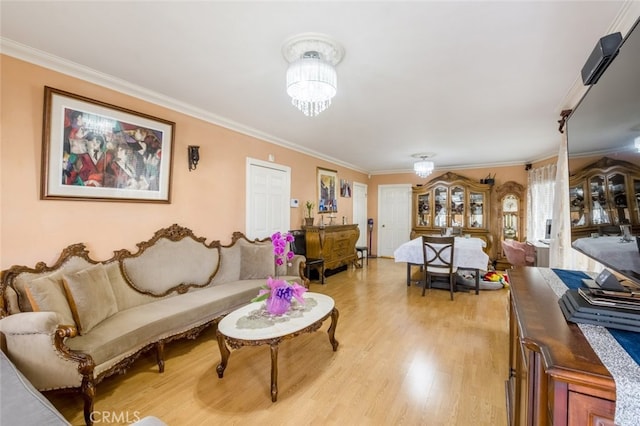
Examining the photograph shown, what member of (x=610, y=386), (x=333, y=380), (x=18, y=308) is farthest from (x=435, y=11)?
(x=18, y=308)

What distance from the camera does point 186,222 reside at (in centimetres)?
324

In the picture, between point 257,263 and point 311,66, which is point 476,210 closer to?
point 257,263

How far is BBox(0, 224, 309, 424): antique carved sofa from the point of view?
1683mm

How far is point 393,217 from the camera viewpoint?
781 centimetres

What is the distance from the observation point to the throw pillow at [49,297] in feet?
6.05

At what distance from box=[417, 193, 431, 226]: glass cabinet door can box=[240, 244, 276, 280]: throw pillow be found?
479 centimetres

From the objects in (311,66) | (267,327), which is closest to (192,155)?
(311,66)

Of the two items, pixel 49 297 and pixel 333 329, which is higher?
pixel 49 297

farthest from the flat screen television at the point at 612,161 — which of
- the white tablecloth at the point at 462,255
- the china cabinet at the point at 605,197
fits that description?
the white tablecloth at the point at 462,255

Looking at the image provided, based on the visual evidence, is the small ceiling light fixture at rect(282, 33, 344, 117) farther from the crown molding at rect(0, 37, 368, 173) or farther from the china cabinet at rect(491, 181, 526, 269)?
the china cabinet at rect(491, 181, 526, 269)

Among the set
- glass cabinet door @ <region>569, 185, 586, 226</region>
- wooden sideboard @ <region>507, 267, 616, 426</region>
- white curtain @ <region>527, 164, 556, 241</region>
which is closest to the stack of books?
wooden sideboard @ <region>507, 267, 616, 426</region>

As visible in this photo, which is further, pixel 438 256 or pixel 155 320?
pixel 438 256

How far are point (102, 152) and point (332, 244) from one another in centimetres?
379

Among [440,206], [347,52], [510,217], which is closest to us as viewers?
[347,52]
